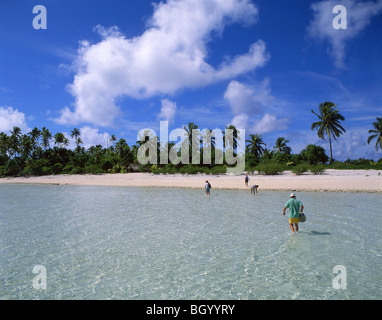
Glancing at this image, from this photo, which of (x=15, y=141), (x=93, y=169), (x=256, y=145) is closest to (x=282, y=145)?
(x=256, y=145)

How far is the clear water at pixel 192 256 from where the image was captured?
20.5 feet

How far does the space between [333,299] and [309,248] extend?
362cm

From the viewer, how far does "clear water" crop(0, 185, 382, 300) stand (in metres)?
6.23

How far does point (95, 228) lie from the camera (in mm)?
12672

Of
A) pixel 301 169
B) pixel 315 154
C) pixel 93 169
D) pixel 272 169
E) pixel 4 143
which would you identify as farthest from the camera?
pixel 4 143

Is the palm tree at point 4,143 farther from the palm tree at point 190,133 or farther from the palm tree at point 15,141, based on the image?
the palm tree at point 190,133

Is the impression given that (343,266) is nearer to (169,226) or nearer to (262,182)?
(169,226)

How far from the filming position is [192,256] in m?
8.55

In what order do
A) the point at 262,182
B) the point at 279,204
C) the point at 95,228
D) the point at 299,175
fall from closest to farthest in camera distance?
1. the point at 95,228
2. the point at 279,204
3. the point at 262,182
4. the point at 299,175

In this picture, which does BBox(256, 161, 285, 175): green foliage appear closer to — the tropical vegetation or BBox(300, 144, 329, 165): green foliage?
the tropical vegetation

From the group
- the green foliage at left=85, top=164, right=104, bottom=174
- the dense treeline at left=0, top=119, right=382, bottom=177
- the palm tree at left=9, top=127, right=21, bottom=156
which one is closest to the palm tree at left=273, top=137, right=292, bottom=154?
the dense treeline at left=0, top=119, right=382, bottom=177

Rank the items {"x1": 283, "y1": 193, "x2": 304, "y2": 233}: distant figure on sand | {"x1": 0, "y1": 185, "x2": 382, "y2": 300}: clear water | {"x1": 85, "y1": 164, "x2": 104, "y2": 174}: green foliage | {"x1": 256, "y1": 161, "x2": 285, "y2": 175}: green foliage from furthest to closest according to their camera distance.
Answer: {"x1": 85, "y1": 164, "x2": 104, "y2": 174}: green foliage, {"x1": 256, "y1": 161, "x2": 285, "y2": 175}: green foliage, {"x1": 283, "y1": 193, "x2": 304, "y2": 233}: distant figure on sand, {"x1": 0, "y1": 185, "x2": 382, "y2": 300}: clear water

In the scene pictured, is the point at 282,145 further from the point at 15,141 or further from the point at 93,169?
the point at 15,141
